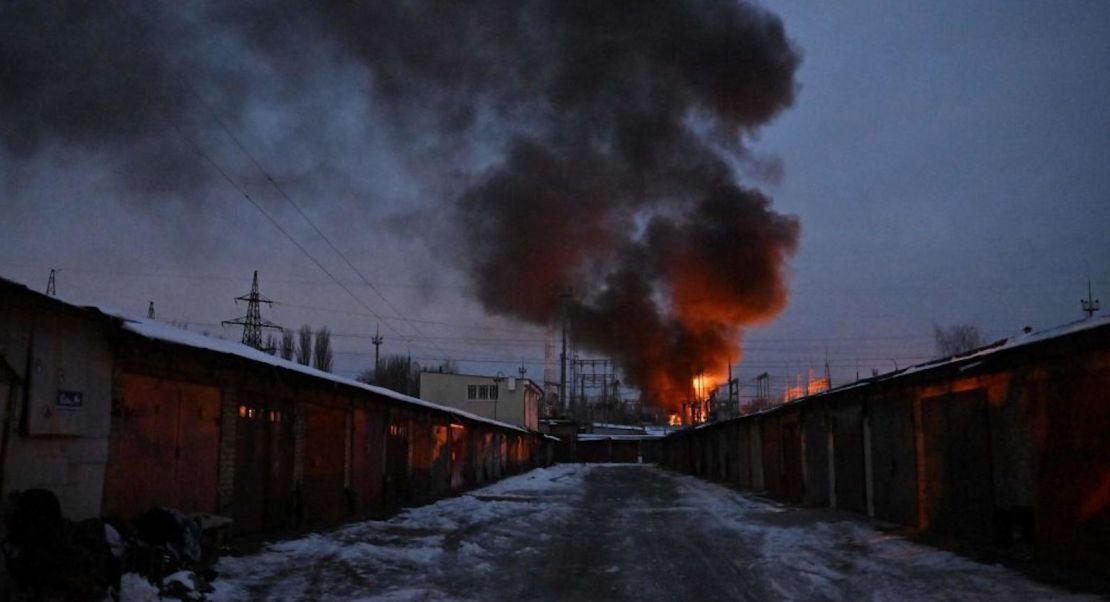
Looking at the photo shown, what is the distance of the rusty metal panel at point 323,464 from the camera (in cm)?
1700

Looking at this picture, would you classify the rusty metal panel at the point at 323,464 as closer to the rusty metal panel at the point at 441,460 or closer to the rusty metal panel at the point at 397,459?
the rusty metal panel at the point at 397,459

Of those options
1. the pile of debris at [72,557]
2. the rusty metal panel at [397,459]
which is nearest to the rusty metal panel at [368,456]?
the rusty metal panel at [397,459]

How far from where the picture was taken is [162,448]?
11.3 metres

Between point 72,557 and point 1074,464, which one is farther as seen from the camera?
point 1074,464

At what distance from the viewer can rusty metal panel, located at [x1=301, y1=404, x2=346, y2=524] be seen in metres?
17.0

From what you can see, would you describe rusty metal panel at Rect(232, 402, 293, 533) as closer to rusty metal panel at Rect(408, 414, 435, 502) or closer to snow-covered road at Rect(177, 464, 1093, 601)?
snow-covered road at Rect(177, 464, 1093, 601)

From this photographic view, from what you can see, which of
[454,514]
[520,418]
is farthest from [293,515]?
[520,418]

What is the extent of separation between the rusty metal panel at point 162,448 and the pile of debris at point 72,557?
1.51 metres

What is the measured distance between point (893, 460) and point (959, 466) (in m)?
3.15

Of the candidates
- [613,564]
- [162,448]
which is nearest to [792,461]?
[613,564]

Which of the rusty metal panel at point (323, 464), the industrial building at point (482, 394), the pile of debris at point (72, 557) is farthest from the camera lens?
the industrial building at point (482, 394)

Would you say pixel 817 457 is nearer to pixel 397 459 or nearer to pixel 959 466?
pixel 959 466

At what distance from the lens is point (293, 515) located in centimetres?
1596

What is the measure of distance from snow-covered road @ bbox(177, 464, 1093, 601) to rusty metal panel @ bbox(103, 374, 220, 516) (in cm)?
136
